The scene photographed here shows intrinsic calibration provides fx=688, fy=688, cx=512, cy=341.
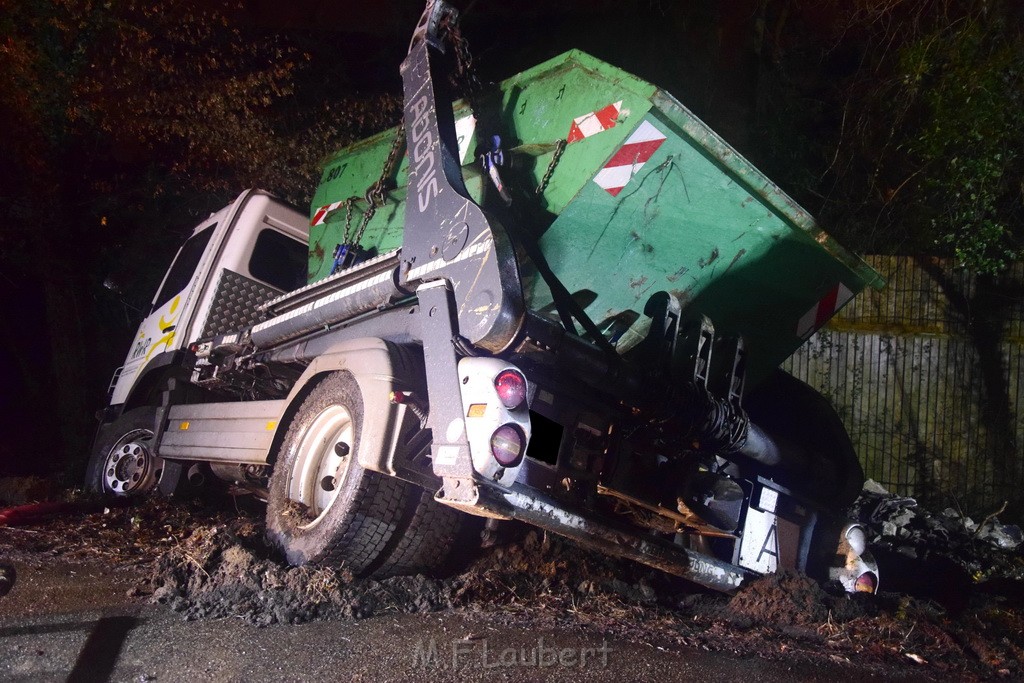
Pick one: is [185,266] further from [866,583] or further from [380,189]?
[866,583]

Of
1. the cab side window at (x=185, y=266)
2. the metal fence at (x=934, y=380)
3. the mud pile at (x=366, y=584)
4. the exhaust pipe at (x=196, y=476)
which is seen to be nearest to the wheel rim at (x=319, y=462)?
the mud pile at (x=366, y=584)

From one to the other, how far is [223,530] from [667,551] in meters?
2.20

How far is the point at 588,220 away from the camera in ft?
10.1

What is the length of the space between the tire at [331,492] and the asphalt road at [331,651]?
0.33 m

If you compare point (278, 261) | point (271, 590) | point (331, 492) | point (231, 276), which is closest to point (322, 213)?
point (278, 261)

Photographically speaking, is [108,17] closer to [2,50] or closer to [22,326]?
[2,50]

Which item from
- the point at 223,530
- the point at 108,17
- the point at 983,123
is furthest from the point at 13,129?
the point at 983,123

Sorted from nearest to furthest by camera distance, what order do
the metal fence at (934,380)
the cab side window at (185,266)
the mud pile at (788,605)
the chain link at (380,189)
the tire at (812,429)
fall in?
1. the mud pile at (788,605)
2. the tire at (812,429)
3. the chain link at (380,189)
4. the cab side window at (185,266)
5. the metal fence at (934,380)

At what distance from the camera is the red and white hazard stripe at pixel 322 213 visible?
478 centimetres

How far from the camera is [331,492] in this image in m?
3.38

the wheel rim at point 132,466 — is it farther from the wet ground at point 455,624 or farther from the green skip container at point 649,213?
the green skip container at point 649,213

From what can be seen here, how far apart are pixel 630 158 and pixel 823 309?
4.46 feet

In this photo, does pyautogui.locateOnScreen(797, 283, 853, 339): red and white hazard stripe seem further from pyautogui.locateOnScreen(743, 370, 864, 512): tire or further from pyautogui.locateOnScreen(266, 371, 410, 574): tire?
pyautogui.locateOnScreen(266, 371, 410, 574): tire

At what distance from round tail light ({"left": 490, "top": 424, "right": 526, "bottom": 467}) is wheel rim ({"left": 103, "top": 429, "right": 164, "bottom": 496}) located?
3.75 meters
